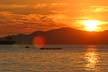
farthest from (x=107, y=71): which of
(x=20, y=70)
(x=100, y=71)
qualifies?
(x=20, y=70)

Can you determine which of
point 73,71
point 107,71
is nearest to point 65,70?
point 73,71

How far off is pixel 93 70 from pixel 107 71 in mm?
3023

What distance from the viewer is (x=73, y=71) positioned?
2377 inches

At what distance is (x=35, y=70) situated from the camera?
204 ft

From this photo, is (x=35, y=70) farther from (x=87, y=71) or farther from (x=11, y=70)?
(x=87, y=71)

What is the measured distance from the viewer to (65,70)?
2441 inches

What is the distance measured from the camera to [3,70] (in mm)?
61375

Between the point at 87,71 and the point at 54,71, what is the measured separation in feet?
16.7

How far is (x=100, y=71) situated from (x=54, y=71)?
7150mm

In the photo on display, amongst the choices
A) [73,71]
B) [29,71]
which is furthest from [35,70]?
[73,71]

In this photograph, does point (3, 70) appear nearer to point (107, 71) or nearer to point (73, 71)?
point (73, 71)

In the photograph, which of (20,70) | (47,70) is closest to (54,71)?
(47,70)

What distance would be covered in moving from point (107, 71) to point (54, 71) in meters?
8.11

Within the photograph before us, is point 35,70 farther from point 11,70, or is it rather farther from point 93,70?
point 93,70
